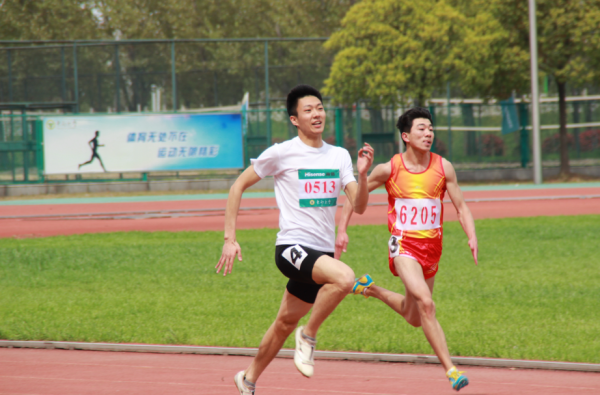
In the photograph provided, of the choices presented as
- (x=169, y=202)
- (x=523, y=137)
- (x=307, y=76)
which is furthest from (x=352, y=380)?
(x=307, y=76)

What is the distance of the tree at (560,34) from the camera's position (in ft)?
86.6

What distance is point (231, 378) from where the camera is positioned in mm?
5504

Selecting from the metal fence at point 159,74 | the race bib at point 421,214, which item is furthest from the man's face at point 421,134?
the metal fence at point 159,74

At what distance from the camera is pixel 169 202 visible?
952 inches

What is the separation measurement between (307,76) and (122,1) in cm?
1677

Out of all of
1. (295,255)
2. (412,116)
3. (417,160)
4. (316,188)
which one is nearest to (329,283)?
(295,255)

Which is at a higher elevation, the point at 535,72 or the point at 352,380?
Result: the point at 535,72

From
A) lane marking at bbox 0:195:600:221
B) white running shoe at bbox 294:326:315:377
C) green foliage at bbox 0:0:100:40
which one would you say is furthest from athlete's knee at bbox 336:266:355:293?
green foliage at bbox 0:0:100:40

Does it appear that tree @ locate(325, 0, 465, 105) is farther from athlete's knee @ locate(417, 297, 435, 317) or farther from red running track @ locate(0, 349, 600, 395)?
athlete's knee @ locate(417, 297, 435, 317)

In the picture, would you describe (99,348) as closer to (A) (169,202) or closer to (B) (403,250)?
(B) (403,250)

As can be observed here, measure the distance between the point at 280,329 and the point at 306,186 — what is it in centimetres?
96

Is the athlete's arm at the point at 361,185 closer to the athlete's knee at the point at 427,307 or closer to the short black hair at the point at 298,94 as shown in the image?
the short black hair at the point at 298,94

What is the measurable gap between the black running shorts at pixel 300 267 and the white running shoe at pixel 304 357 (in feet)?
0.89

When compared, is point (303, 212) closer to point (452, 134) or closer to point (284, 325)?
point (284, 325)
